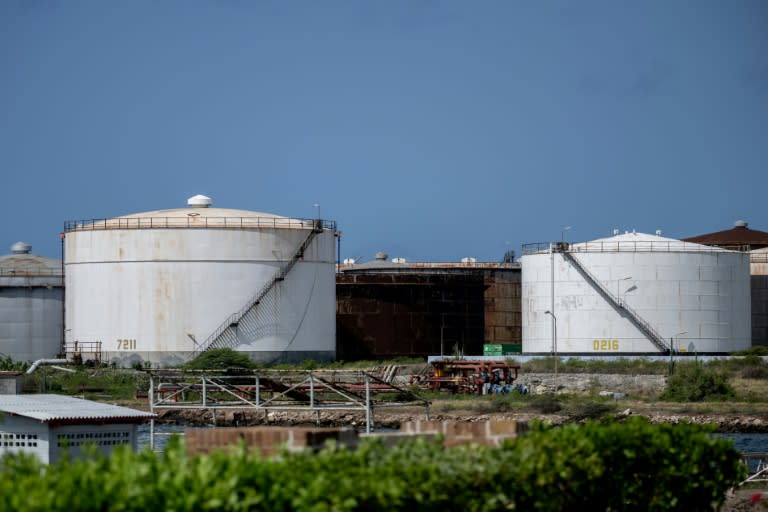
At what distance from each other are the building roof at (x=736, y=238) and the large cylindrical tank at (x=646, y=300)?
69.2ft

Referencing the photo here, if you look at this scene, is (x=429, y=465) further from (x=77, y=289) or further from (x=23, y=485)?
(x=77, y=289)

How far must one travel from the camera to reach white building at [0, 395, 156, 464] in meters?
22.9

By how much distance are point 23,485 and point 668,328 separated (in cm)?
6910

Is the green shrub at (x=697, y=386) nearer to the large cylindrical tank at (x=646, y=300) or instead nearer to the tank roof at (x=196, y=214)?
the large cylindrical tank at (x=646, y=300)

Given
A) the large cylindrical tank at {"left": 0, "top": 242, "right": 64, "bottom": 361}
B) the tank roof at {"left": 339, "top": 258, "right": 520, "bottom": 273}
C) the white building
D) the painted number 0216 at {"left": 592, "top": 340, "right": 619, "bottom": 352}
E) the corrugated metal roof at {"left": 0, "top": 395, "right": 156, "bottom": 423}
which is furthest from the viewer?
the tank roof at {"left": 339, "top": 258, "right": 520, "bottom": 273}

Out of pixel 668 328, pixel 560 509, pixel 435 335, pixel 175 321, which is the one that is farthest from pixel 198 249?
pixel 560 509

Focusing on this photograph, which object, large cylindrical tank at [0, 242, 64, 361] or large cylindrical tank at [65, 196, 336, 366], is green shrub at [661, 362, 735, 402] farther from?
large cylindrical tank at [0, 242, 64, 361]

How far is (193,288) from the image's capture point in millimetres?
74938

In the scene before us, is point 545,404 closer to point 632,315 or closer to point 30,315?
point 632,315

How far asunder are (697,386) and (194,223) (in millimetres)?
27567

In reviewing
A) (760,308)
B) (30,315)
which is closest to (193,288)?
(30,315)

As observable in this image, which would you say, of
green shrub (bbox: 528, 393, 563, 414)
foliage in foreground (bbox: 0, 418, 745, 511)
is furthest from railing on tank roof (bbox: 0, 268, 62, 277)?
foliage in foreground (bbox: 0, 418, 745, 511)

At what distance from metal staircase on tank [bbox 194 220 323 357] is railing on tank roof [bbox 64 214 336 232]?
172cm

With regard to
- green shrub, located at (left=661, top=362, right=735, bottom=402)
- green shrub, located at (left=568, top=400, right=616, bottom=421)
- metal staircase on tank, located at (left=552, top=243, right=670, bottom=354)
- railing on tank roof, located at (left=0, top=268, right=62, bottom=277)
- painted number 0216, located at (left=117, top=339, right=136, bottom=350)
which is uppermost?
railing on tank roof, located at (left=0, top=268, right=62, bottom=277)
